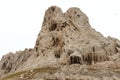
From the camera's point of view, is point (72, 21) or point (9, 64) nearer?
point (72, 21)

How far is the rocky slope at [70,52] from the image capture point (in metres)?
96.7

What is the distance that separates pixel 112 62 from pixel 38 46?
33.0 m

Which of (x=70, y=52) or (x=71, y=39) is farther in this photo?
(x=71, y=39)

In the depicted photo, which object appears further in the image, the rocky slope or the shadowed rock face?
the shadowed rock face

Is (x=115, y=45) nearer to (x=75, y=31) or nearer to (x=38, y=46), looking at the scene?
(x=75, y=31)

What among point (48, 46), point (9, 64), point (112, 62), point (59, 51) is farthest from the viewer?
point (9, 64)

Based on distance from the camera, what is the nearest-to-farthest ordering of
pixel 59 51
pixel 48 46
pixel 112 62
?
pixel 112 62 < pixel 59 51 < pixel 48 46

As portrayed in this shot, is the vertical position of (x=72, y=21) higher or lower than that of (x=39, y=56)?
higher

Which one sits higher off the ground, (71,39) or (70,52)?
(71,39)

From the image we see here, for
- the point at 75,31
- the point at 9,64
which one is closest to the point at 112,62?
the point at 75,31

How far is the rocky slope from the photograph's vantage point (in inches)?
3807

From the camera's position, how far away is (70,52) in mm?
115938

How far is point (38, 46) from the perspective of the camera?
133750mm

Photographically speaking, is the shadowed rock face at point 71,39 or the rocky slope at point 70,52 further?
the shadowed rock face at point 71,39
